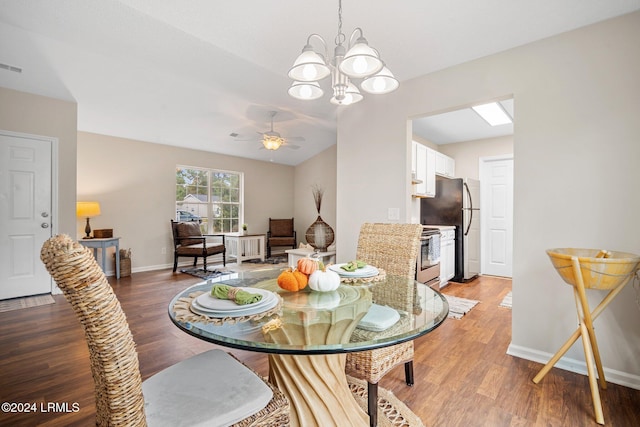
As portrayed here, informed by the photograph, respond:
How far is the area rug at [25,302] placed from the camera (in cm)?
339

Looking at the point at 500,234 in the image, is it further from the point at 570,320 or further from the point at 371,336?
the point at 371,336

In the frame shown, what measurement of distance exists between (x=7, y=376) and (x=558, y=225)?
3922 millimetres

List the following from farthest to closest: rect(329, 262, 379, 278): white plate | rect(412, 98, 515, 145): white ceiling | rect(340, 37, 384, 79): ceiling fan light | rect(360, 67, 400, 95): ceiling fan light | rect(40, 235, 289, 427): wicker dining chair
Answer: rect(412, 98, 515, 145): white ceiling
rect(360, 67, 400, 95): ceiling fan light
rect(329, 262, 379, 278): white plate
rect(340, 37, 384, 79): ceiling fan light
rect(40, 235, 289, 427): wicker dining chair

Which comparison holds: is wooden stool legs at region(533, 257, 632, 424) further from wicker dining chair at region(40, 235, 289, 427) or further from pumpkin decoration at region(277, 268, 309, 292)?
wicker dining chair at region(40, 235, 289, 427)

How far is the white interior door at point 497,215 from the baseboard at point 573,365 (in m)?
3.04

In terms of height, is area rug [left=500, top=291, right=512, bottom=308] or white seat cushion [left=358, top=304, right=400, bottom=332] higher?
white seat cushion [left=358, top=304, right=400, bottom=332]

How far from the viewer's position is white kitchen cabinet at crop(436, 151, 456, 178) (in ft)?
15.9

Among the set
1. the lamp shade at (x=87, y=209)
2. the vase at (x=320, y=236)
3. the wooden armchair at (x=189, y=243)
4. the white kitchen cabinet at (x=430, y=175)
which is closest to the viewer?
the vase at (x=320, y=236)

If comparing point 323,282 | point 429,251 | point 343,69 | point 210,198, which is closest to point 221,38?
point 343,69

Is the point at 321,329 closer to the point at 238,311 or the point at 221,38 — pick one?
the point at 238,311

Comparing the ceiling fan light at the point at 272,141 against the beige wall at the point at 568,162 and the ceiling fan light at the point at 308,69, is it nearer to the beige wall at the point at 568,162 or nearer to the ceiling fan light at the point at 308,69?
the beige wall at the point at 568,162

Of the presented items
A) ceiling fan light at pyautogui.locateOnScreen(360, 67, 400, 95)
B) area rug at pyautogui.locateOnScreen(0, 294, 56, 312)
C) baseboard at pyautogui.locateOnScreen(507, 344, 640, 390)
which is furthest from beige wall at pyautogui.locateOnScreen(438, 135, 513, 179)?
area rug at pyautogui.locateOnScreen(0, 294, 56, 312)

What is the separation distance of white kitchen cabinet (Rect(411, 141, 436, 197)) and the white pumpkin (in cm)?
303

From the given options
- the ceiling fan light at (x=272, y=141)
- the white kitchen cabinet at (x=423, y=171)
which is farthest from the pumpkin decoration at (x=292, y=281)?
the ceiling fan light at (x=272, y=141)
